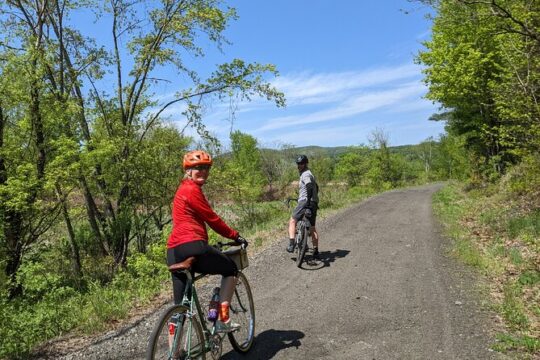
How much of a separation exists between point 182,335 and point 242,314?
1.47 meters

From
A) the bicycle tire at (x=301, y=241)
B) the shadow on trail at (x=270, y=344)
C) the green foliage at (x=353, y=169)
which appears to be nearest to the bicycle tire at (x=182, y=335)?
the shadow on trail at (x=270, y=344)

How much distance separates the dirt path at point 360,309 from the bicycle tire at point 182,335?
1.04 meters

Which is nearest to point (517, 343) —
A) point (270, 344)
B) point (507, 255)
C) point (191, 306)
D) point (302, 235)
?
point (270, 344)

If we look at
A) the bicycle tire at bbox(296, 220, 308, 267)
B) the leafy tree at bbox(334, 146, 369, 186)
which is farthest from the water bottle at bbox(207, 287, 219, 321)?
the leafy tree at bbox(334, 146, 369, 186)

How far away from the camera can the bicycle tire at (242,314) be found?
202 inches

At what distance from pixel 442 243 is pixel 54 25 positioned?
1482 cm

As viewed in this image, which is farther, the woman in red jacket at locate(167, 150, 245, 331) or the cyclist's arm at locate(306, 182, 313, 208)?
the cyclist's arm at locate(306, 182, 313, 208)

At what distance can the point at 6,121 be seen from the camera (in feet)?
36.2

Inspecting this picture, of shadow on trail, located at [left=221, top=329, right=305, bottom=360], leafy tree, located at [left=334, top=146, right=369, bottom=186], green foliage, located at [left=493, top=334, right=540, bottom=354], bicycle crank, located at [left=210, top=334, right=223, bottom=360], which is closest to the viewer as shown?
bicycle crank, located at [left=210, top=334, right=223, bottom=360]

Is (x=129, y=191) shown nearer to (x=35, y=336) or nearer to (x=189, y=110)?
(x=189, y=110)

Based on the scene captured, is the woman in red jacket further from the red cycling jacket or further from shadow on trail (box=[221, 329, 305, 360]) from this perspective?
shadow on trail (box=[221, 329, 305, 360])

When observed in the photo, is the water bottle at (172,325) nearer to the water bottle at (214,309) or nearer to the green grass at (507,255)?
the water bottle at (214,309)

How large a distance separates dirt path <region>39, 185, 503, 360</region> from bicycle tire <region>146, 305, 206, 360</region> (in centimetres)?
104

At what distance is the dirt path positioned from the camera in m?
5.18
